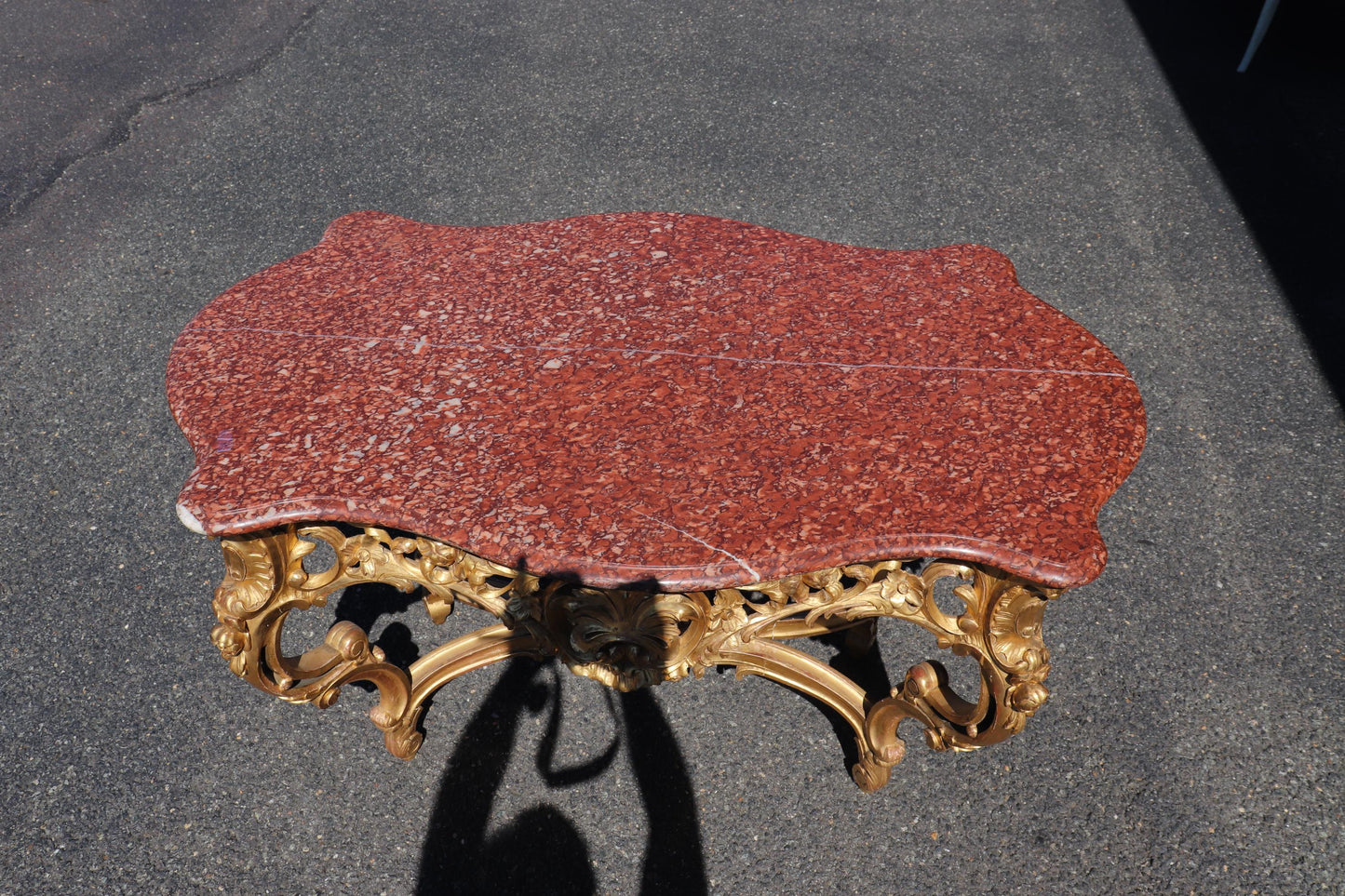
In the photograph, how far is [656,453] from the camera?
6.25 ft

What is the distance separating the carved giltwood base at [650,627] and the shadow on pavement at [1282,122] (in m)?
A: 2.16

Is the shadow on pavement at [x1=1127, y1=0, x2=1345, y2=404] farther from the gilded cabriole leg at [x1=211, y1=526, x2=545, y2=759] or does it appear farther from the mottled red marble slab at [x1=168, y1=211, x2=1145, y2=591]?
the gilded cabriole leg at [x1=211, y1=526, x2=545, y2=759]

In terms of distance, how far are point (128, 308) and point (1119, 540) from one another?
3.38 meters

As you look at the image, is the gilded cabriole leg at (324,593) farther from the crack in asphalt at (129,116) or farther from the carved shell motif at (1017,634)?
the crack in asphalt at (129,116)

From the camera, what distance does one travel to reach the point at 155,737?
95.3 inches

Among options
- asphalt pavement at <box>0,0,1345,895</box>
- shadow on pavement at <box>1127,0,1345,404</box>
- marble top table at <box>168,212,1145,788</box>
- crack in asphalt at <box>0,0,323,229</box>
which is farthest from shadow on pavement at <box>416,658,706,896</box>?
crack in asphalt at <box>0,0,323,229</box>

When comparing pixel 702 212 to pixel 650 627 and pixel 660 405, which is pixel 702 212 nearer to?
pixel 660 405

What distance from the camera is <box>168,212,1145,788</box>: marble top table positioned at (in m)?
1.78

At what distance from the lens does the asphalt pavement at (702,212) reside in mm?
2248

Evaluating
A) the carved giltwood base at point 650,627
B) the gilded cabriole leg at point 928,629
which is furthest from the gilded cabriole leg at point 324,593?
the gilded cabriole leg at point 928,629

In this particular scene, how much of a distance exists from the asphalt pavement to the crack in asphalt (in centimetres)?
2

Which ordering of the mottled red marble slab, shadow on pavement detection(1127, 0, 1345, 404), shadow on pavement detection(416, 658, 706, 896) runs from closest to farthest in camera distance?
the mottled red marble slab < shadow on pavement detection(416, 658, 706, 896) < shadow on pavement detection(1127, 0, 1345, 404)

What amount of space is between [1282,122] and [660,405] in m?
3.99

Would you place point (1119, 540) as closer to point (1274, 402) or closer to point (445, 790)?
point (1274, 402)
